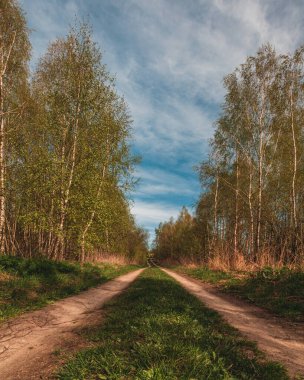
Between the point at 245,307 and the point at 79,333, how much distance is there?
5373 mm

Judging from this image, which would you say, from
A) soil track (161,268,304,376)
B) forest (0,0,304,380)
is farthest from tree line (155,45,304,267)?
soil track (161,268,304,376)

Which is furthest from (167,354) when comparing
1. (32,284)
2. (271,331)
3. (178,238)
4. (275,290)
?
(178,238)

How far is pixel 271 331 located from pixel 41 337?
4674 millimetres

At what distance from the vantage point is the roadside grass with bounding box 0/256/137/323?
8742mm

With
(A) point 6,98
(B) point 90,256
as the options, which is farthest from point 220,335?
(B) point 90,256

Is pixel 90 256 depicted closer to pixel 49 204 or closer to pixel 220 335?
pixel 49 204

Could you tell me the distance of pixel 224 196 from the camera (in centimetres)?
3266

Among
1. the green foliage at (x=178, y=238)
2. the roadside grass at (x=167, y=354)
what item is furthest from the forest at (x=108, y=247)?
the green foliage at (x=178, y=238)

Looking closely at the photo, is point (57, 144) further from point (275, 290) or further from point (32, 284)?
point (275, 290)

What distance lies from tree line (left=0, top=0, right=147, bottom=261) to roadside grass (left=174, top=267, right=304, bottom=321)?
808cm

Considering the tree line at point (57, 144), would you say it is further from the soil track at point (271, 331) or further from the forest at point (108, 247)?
the soil track at point (271, 331)

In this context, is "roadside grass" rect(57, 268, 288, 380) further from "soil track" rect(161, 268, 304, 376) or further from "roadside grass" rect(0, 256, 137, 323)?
"roadside grass" rect(0, 256, 137, 323)

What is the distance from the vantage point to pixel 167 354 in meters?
4.05

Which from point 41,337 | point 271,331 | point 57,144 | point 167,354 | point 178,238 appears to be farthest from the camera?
point 178,238
